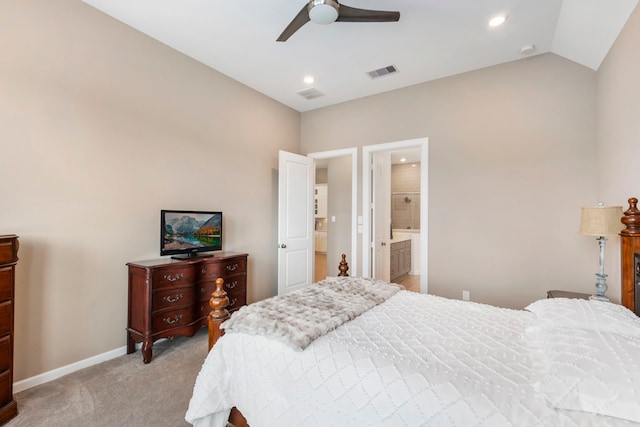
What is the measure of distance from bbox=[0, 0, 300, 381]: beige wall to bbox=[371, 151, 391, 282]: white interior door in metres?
2.26

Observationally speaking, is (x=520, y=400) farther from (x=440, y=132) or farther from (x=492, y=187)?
(x=440, y=132)

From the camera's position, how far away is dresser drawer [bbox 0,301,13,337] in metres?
1.81

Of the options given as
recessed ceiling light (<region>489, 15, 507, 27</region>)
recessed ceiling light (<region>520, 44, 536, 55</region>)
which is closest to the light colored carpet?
recessed ceiling light (<region>489, 15, 507, 27</region>)

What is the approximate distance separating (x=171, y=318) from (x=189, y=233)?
2.78 ft

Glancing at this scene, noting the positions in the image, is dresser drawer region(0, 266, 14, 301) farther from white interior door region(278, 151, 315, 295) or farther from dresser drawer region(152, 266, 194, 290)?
white interior door region(278, 151, 315, 295)

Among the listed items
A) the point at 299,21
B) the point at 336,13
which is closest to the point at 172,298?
the point at 299,21

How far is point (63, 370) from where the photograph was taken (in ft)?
7.77

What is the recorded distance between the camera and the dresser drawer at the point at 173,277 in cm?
261

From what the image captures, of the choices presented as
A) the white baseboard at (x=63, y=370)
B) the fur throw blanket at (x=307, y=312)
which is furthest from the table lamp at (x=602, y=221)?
the white baseboard at (x=63, y=370)

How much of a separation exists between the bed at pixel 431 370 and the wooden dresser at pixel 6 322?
131 centimetres

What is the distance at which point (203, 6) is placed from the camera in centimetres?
247

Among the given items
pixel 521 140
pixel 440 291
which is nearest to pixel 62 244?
pixel 440 291

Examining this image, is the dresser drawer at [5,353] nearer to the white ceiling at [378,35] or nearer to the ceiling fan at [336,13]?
the white ceiling at [378,35]

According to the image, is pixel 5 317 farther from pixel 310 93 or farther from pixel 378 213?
pixel 378 213
